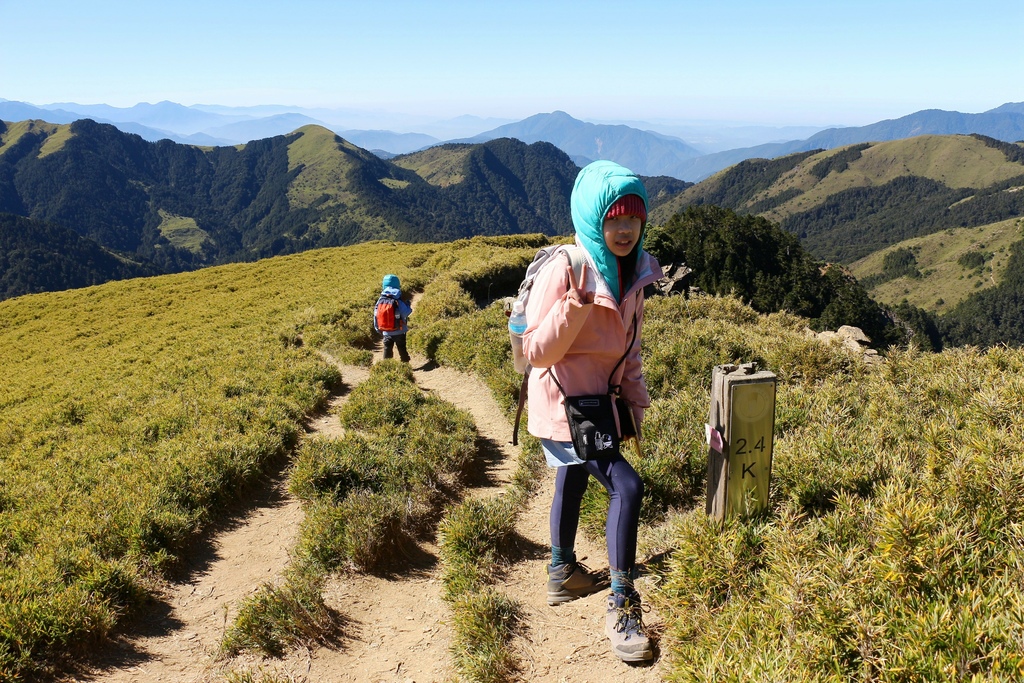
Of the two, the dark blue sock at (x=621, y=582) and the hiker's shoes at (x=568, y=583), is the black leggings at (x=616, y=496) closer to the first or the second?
the dark blue sock at (x=621, y=582)

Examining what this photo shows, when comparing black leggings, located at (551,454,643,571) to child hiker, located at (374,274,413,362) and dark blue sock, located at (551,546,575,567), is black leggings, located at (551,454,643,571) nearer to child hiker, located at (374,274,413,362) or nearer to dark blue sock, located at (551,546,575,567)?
dark blue sock, located at (551,546,575,567)

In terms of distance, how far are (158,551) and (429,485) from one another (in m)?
2.68

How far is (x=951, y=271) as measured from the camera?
586 feet


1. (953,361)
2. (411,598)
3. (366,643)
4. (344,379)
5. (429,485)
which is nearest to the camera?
(366,643)

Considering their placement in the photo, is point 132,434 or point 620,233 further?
point 132,434

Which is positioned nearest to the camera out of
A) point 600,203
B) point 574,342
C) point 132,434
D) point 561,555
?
point 600,203

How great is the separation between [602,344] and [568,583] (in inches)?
74.7

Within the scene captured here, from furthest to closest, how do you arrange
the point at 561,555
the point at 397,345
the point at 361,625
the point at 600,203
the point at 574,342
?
the point at 397,345 → the point at 361,625 → the point at 561,555 → the point at 574,342 → the point at 600,203

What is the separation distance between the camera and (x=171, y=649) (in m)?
4.34

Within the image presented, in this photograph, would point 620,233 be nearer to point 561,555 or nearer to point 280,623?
point 561,555

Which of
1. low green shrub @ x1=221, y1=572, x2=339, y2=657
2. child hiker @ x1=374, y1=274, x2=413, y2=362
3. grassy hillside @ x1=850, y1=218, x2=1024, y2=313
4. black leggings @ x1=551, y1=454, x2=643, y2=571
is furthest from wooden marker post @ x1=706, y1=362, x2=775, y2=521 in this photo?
grassy hillside @ x1=850, y1=218, x2=1024, y2=313

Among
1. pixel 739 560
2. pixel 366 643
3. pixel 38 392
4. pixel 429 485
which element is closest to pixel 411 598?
pixel 366 643

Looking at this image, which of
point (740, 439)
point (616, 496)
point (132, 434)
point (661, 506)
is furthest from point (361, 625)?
point (132, 434)

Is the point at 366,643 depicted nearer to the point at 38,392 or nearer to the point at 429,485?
the point at 429,485
